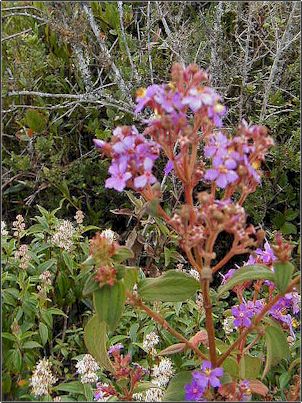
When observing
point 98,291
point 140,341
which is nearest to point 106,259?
point 98,291

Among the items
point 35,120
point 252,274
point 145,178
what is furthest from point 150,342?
point 35,120

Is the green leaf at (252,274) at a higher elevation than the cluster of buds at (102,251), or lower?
lower

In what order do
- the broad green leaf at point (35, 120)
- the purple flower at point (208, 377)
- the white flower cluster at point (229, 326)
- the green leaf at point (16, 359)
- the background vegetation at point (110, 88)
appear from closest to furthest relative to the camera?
the purple flower at point (208, 377)
the green leaf at point (16, 359)
the white flower cluster at point (229, 326)
the background vegetation at point (110, 88)
the broad green leaf at point (35, 120)

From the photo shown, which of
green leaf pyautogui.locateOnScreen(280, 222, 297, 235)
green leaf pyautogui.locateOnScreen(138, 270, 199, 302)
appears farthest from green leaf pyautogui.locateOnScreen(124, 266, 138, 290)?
green leaf pyautogui.locateOnScreen(280, 222, 297, 235)

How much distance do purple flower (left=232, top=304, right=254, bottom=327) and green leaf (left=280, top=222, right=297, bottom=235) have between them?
63cm

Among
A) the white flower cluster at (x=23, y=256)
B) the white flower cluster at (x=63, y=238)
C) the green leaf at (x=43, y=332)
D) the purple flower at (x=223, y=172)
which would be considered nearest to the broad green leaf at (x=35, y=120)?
the white flower cluster at (x=63, y=238)

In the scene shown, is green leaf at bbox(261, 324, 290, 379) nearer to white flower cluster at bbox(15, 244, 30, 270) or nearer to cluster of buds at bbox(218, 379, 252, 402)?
cluster of buds at bbox(218, 379, 252, 402)

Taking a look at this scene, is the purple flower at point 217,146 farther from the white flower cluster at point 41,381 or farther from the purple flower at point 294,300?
the white flower cluster at point 41,381

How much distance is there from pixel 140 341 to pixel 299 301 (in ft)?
1.31

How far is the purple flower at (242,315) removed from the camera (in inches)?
46.9

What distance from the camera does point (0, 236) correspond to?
1.35 meters

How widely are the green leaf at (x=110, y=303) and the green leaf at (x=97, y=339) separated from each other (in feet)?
0.44

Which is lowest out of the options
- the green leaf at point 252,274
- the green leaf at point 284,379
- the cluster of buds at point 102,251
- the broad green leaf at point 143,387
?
the green leaf at point 284,379

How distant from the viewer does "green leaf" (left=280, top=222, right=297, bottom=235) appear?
70.1 inches
